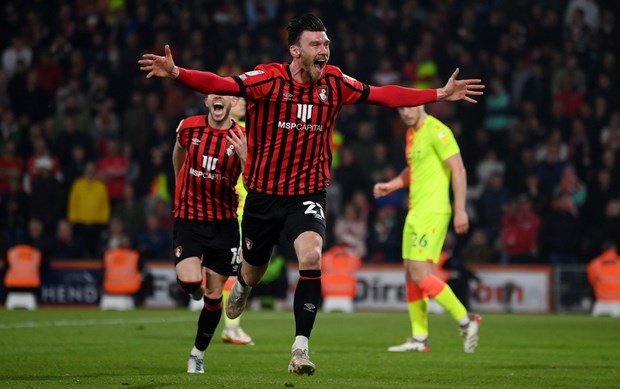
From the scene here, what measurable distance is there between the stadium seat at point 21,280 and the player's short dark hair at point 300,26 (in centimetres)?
1313

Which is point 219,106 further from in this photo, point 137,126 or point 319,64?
point 137,126

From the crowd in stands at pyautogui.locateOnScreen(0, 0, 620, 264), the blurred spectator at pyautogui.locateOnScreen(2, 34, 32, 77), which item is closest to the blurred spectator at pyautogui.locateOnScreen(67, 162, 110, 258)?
the crowd in stands at pyautogui.locateOnScreen(0, 0, 620, 264)

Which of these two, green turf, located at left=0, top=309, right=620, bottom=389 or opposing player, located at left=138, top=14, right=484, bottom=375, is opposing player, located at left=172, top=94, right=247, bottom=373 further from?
opposing player, located at left=138, top=14, right=484, bottom=375

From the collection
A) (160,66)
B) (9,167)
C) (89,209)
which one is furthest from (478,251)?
(160,66)

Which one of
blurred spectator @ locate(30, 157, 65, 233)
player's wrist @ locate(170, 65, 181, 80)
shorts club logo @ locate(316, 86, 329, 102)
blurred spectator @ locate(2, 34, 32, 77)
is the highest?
blurred spectator @ locate(2, 34, 32, 77)

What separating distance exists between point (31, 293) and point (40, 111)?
15.3 feet

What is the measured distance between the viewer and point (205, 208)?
10242mm

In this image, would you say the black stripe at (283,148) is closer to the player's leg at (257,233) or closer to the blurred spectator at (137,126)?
the player's leg at (257,233)

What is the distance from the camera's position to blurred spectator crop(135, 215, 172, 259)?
21.9 metres

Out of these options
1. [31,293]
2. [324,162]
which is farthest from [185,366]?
[31,293]

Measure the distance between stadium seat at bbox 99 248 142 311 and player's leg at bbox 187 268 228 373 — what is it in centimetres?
1125

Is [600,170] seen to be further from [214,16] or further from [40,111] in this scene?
[40,111]

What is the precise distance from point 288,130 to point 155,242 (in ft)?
44.6

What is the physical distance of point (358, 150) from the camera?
22656 millimetres
